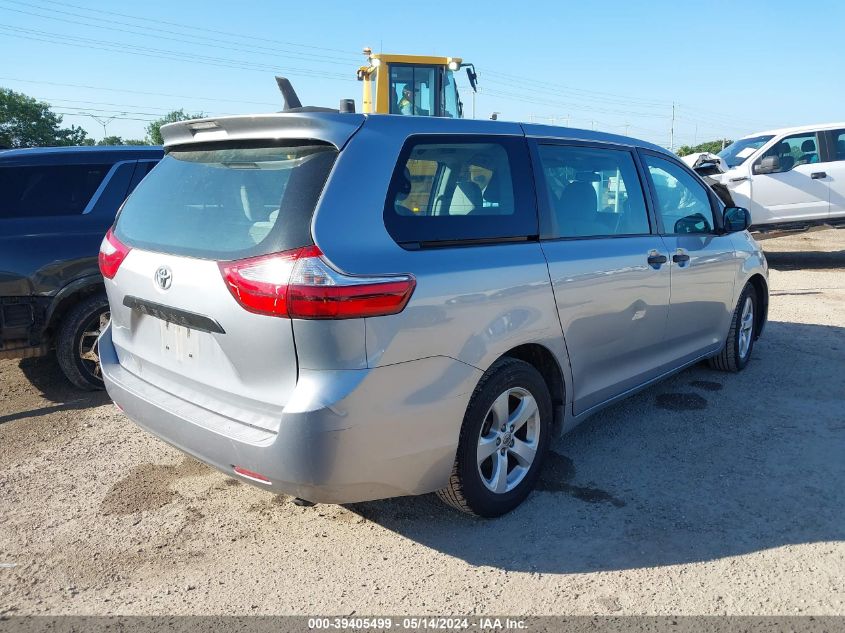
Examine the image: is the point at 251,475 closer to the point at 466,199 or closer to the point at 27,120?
the point at 466,199

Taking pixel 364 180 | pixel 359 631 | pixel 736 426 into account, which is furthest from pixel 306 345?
pixel 736 426

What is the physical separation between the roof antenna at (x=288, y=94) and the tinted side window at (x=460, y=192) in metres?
0.78

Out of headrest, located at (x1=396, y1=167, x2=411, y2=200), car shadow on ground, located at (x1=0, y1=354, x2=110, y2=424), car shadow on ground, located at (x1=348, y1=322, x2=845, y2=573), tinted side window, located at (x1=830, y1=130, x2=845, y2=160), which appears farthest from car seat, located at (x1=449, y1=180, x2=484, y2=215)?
tinted side window, located at (x1=830, y1=130, x2=845, y2=160)

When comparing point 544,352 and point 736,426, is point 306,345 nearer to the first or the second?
point 544,352

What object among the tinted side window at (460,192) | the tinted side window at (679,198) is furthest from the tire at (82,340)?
the tinted side window at (679,198)

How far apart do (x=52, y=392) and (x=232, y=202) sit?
341 cm

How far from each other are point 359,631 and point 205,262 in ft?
5.03

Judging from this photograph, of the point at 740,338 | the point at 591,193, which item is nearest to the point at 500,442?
the point at 591,193

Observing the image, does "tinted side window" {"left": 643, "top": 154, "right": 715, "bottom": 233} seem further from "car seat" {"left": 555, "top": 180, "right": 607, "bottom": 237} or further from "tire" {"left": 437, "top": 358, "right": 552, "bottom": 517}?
"tire" {"left": 437, "top": 358, "right": 552, "bottom": 517}

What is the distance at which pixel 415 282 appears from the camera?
2662 millimetres

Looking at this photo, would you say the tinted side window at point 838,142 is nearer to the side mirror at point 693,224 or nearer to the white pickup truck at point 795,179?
the white pickup truck at point 795,179

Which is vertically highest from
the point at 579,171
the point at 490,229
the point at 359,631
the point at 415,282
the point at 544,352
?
the point at 579,171

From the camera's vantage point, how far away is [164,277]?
113 inches

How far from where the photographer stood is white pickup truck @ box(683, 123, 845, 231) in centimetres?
1130
